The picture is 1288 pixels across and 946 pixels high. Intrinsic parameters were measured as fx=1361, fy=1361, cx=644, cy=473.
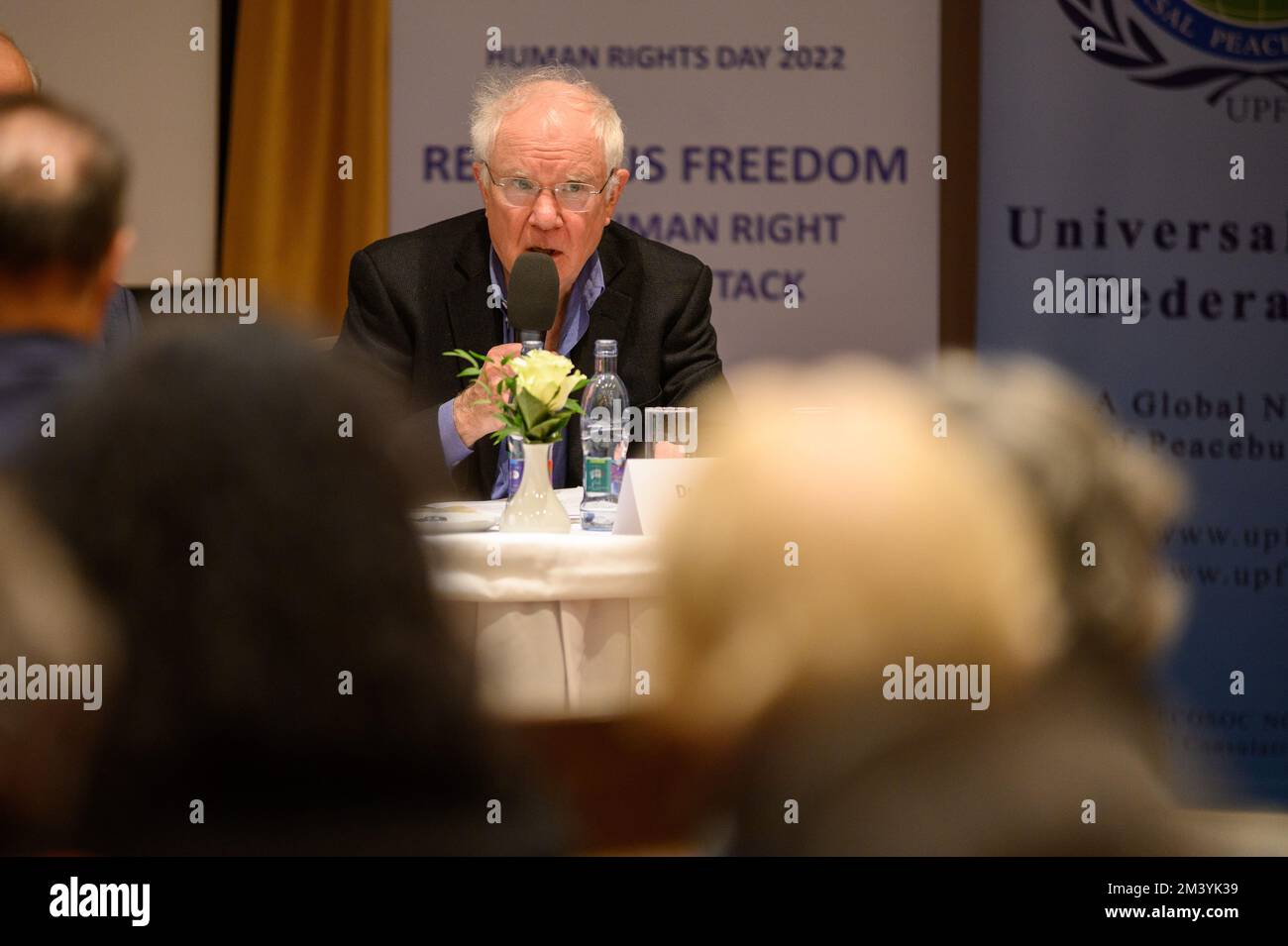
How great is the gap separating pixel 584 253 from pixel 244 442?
2.53 metres

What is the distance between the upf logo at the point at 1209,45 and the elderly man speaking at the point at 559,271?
175cm

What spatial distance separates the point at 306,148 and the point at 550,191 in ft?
5.11

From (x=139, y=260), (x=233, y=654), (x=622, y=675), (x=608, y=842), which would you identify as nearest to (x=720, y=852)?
(x=233, y=654)

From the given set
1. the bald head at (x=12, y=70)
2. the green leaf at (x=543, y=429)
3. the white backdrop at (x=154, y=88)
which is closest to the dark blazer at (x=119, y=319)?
the bald head at (x=12, y=70)

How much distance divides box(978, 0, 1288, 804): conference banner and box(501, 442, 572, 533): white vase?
96.6 inches

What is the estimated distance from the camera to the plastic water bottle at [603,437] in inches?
90.7

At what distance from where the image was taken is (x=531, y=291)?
248 cm

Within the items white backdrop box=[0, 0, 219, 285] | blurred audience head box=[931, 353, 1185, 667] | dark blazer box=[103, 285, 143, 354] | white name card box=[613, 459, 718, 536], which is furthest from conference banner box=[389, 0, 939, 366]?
blurred audience head box=[931, 353, 1185, 667]

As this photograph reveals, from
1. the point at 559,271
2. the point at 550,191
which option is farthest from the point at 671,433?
the point at 550,191

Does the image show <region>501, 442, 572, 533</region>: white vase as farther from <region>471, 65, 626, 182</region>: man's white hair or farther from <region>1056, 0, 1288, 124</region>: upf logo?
<region>1056, 0, 1288, 124</region>: upf logo

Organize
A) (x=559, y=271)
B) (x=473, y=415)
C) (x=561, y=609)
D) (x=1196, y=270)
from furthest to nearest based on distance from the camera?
(x=1196, y=270) < (x=559, y=271) < (x=473, y=415) < (x=561, y=609)

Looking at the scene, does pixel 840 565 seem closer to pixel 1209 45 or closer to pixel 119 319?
pixel 119 319

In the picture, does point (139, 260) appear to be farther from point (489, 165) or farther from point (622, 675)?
point (622, 675)
